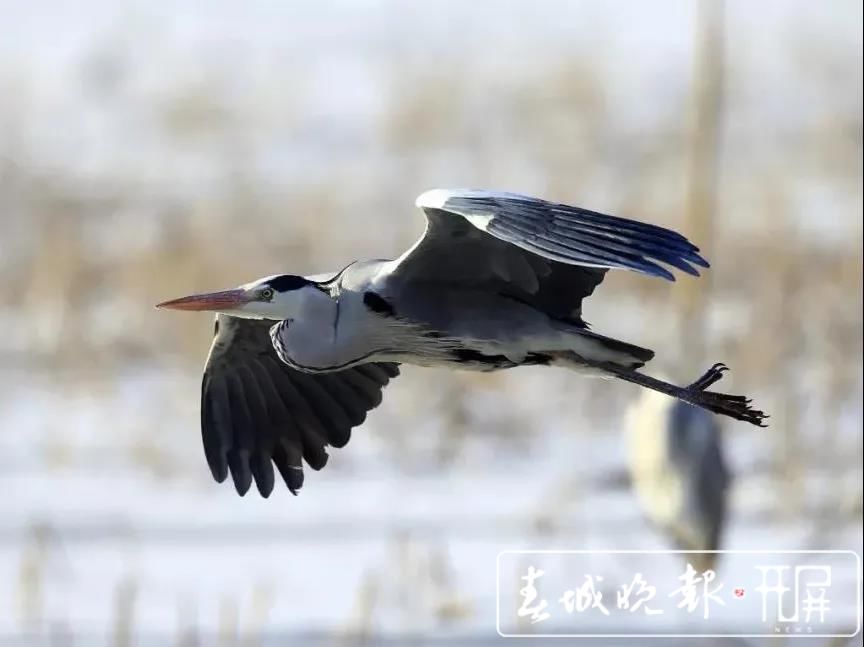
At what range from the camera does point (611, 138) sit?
34.3ft

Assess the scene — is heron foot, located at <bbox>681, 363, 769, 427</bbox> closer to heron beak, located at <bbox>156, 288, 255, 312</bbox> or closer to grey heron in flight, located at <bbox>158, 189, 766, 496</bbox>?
grey heron in flight, located at <bbox>158, 189, 766, 496</bbox>

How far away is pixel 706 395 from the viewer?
2.95 m

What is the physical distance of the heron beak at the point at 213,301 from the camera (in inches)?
105

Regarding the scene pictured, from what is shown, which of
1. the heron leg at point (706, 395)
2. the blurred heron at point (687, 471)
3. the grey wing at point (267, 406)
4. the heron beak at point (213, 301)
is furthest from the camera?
the blurred heron at point (687, 471)

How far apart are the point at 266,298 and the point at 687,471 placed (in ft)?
10.8

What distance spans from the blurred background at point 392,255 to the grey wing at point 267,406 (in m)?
1.78

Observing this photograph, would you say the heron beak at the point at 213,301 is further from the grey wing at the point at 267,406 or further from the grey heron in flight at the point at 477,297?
the grey wing at the point at 267,406

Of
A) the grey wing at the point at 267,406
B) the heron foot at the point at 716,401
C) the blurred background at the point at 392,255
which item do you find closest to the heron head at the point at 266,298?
the grey wing at the point at 267,406

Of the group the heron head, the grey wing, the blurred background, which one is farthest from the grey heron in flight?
the blurred background

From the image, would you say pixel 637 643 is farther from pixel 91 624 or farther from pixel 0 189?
pixel 0 189

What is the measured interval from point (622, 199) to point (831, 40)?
2539mm

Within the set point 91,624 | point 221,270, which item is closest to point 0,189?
point 221,270

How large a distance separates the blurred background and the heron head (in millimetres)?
2369

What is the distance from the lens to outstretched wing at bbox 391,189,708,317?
252 centimetres
